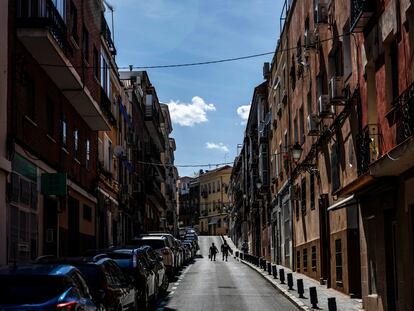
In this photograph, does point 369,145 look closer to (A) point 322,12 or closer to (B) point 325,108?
(B) point 325,108

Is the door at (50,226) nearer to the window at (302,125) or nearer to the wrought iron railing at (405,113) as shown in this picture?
the wrought iron railing at (405,113)

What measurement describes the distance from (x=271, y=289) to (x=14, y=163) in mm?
10811

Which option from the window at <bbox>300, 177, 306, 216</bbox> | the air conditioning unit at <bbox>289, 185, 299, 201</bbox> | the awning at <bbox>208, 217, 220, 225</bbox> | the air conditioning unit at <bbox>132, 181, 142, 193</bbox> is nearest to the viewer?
the window at <bbox>300, 177, 306, 216</bbox>

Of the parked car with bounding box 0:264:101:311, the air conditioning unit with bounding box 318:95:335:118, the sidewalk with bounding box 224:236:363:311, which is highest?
the air conditioning unit with bounding box 318:95:335:118

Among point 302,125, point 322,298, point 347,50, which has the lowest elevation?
point 322,298

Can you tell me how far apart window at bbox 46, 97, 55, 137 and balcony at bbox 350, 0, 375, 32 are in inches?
376

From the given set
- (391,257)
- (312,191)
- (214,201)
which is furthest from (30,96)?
(214,201)

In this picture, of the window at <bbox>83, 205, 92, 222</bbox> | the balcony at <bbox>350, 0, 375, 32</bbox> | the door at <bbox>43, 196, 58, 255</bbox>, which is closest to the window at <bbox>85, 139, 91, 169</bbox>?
the window at <bbox>83, 205, 92, 222</bbox>

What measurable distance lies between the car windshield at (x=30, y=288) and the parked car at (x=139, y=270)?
22.2ft

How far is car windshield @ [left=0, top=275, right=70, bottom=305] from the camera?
861cm

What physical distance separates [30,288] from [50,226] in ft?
45.8

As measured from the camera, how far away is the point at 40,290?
8.77 meters

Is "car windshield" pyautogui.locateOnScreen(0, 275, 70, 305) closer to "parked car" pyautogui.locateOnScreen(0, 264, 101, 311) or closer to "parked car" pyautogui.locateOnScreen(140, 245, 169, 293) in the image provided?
"parked car" pyautogui.locateOnScreen(0, 264, 101, 311)

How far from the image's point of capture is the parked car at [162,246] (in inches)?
1086
